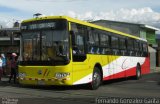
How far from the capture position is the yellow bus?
16562mm

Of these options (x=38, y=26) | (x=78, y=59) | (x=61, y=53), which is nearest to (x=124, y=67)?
(x=78, y=59)

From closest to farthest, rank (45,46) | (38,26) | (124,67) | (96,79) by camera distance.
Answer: (45,46), (38,26), (96,79), (124,67)

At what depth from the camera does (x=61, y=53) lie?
651 inches

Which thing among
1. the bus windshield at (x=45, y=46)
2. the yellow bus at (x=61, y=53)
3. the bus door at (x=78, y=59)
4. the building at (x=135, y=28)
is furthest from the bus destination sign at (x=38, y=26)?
the building at (x=135, y=28)

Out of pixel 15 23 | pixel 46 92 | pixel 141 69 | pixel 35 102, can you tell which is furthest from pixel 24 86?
pixel 15 23

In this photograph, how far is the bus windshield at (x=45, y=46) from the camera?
16.5 metres

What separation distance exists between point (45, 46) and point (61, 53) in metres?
0.88

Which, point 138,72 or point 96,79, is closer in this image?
point 96,79

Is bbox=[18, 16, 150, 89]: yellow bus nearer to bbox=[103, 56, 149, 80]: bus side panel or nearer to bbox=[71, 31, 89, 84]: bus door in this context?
bbox=[71, 31, 89, 84]: bus door

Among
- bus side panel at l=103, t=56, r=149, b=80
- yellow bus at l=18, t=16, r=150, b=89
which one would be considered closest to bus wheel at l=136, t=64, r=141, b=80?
bus side panel at l=103, t=56, r=149, b=80

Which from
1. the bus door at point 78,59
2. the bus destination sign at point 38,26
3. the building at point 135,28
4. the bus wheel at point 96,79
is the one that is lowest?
the bus wheel at point 96,79

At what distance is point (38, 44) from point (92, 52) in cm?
262

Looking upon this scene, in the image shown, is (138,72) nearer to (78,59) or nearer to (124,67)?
(124,67)

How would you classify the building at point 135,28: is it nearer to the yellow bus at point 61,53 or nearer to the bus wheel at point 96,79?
the bus wheel at point 96,79
